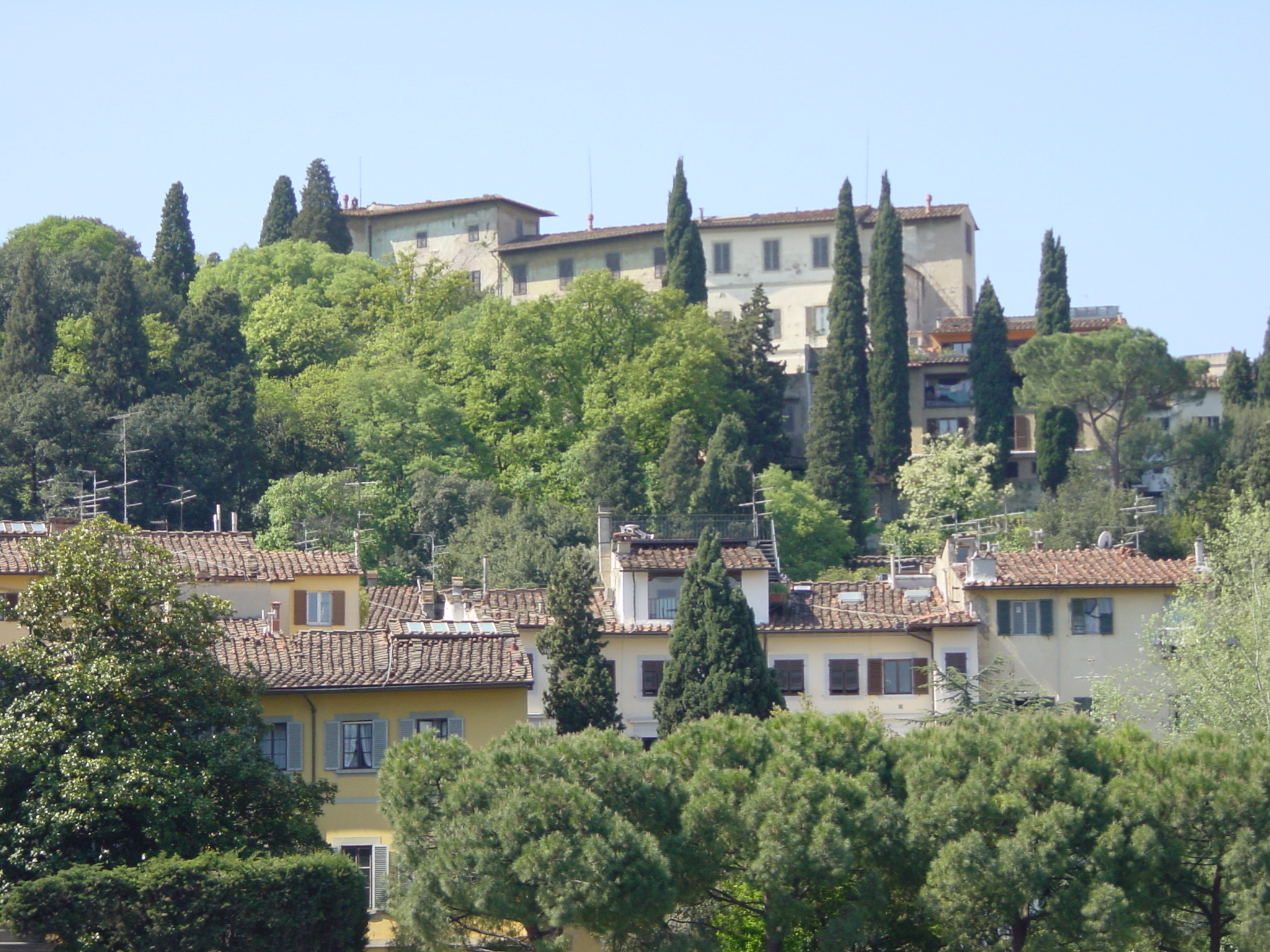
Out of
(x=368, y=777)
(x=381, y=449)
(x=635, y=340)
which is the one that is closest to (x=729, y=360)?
(x=635, y=340)

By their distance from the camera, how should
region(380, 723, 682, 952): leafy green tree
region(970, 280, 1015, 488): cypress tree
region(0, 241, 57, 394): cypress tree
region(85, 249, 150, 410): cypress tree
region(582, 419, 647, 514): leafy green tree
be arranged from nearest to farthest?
1. region(380, 723, 682, 952): leafy green tree
2. region(85, 249, 150, 410): cypress tree
3. region(582, 419, 647, 514): leafy green tree
4. region(0, 241, 57, 394): cypress tree
5. region(970, 280, 1015, 488): cypress tree

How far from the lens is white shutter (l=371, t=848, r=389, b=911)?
36656 mm

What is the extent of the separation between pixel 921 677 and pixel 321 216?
6075 cm

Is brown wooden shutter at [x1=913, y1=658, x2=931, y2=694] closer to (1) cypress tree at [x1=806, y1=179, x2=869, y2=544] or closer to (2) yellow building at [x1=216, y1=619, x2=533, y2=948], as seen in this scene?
(2) yellow building at [x1=216, y1=619, x2=533, y2=948]

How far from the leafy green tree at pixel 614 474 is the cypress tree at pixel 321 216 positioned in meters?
28.3

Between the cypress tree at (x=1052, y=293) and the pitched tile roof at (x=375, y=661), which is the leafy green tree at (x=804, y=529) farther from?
the pitched tile roof at (x=375, y=661)

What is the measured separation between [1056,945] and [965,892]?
142cm

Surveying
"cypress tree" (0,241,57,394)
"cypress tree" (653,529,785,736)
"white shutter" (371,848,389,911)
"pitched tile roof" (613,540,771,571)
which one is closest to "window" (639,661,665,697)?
"pitched tile roof" (613,540,771,571)

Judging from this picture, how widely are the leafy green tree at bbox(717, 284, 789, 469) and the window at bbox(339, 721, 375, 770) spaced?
4700 centimetres

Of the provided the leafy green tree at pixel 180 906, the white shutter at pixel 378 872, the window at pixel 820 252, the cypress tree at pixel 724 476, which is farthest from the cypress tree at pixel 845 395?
the leafy green tree at pixel 180 906

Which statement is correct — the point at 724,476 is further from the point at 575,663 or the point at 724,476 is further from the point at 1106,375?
the point at 575,663

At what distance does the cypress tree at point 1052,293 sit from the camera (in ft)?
297

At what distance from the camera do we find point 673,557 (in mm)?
54594

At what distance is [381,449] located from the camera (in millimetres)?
84812
